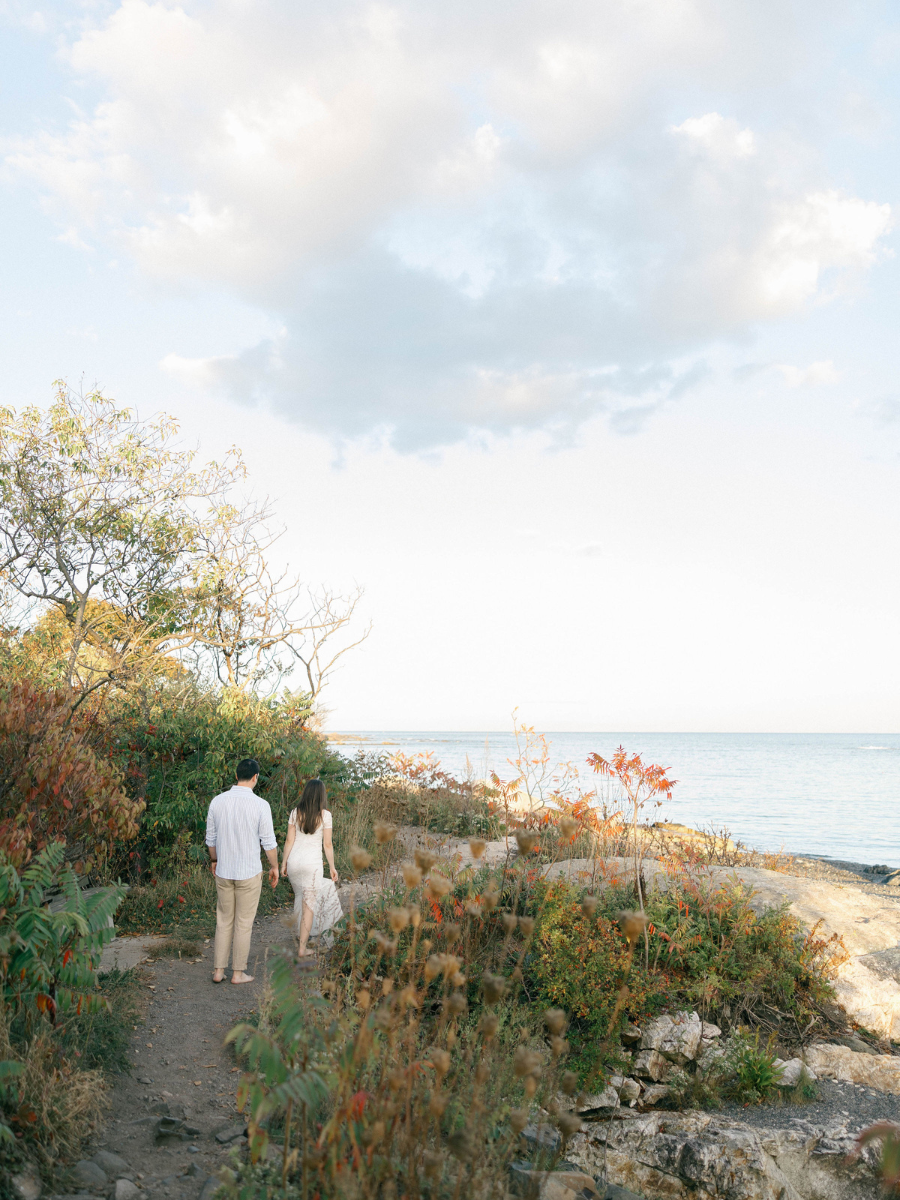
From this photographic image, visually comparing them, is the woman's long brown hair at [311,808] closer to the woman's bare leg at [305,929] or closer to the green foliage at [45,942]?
the woman's bare leg at [305,929]

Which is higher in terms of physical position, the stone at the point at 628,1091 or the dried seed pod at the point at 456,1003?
the dried seed pod at the point at 456,1003

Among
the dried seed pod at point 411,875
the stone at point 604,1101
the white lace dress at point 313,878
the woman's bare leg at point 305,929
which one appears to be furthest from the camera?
the white lace dress at point 313,878

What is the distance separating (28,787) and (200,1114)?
8.22 ft

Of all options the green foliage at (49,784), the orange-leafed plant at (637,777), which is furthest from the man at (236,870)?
the orange-leafed plant at (637,777)

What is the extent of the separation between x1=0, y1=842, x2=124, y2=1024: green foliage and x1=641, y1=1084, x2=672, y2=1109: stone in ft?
12.3

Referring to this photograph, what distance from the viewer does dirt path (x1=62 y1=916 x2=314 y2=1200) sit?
158 inches

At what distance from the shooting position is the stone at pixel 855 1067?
6.02 meters

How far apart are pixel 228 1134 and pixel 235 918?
3.09 metres

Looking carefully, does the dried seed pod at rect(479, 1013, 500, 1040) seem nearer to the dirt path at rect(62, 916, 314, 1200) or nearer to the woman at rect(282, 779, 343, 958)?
the dirt path at rect(62, 916, 314, 1200)

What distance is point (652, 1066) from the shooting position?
5.79 metres

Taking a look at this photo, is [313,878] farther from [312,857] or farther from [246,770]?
[246,770]

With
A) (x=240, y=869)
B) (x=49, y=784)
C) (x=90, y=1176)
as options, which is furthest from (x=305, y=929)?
Answer: (x=90, y=1176)

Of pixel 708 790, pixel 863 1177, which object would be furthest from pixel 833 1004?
pixel 708 790

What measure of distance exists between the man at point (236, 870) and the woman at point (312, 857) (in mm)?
434
